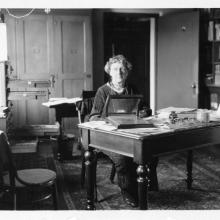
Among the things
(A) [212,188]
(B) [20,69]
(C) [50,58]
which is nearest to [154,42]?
(C) [50,58]

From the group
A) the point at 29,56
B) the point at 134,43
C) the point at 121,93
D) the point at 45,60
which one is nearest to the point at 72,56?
the point at 45,60

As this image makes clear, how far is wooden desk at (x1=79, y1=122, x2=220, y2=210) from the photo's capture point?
278cm

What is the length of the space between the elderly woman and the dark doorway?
4.83 meters

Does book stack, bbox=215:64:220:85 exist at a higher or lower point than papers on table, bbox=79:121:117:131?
higher

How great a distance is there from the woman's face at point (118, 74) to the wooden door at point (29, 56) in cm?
257

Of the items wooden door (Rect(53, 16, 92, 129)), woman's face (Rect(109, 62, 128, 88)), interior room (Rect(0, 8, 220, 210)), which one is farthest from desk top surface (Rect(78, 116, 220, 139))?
wooden door (Rect(53, 16, 92, 129))

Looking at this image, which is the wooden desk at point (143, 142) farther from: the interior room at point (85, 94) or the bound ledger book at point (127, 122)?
the interior room at point (85, 94)

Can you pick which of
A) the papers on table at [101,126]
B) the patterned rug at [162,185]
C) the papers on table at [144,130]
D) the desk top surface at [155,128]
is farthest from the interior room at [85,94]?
the papers on table at [144,130]

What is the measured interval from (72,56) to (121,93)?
2.78 meters

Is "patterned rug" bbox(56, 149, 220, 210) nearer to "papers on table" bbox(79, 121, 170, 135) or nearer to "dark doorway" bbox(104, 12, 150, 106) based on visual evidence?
"papers on table" bbox(79, 121, 170, 135)

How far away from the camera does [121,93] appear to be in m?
3.91

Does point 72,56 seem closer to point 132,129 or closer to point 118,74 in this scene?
point 118,74
